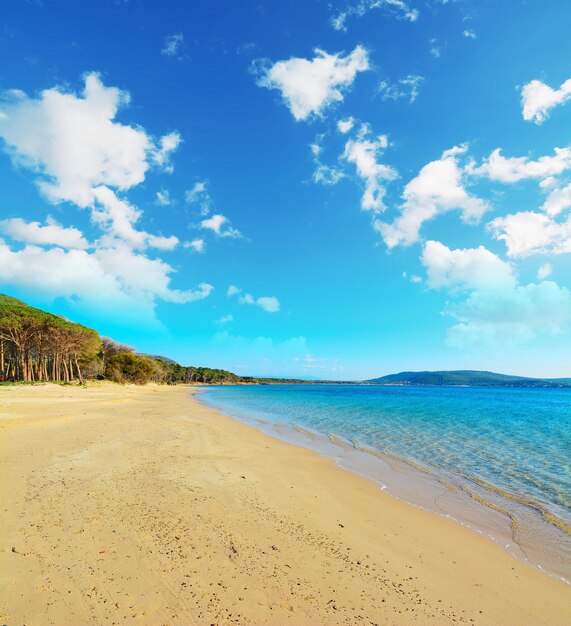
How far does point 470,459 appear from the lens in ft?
54.0

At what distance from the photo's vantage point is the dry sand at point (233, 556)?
4.58 m

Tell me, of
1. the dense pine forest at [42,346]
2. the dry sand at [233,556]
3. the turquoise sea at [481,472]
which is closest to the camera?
the dry sand at [233,556]

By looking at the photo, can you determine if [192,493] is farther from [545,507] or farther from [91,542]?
[545,507]

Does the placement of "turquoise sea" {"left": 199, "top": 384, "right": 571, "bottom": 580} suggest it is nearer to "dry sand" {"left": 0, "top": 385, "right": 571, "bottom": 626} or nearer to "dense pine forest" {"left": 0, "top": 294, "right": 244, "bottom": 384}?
"dry sand" {"left": 0, "top": 385, "right": 571, "bottom": 626}

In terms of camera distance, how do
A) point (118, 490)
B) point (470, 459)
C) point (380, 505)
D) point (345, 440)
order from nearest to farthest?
point (118, 490) < point (380, 505) < point (470, 459) < point (345, 440)

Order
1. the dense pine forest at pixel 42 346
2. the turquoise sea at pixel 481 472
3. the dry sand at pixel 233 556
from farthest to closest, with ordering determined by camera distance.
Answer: the dense pine forest at pixel 42 346 → the turquoise sea at pixel 481 472 → the dry sand at pixel 233 556

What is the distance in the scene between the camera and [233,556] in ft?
19.4

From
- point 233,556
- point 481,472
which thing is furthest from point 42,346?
point 481,472

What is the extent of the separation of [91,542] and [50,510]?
208 cm

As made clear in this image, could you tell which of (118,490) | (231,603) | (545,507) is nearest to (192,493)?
(118,490)

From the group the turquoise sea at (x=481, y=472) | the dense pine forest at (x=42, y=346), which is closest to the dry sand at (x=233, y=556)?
the turquoise sea at (x=481, y=472)

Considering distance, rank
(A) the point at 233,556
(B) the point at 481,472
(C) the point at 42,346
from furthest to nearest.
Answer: (C) the point at 42,346 < (B) the point at 481,472 < (A) the point at 233,556

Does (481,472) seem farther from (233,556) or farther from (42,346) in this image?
(42,346)

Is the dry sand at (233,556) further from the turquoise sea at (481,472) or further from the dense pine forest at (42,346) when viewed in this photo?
the dense pine forest at (42,346)
